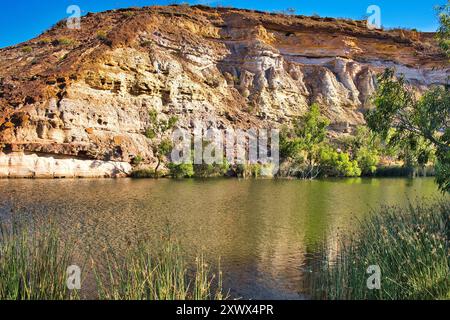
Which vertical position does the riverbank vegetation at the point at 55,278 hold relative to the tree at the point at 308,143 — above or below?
below

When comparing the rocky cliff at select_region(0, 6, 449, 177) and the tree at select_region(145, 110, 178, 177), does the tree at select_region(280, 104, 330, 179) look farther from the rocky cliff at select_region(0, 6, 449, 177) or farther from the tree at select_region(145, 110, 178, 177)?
the tree at select_region(145, 110, 178, 177)

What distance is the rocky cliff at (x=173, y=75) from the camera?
144ft

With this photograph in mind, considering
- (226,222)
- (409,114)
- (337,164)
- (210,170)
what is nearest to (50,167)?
(210,170)

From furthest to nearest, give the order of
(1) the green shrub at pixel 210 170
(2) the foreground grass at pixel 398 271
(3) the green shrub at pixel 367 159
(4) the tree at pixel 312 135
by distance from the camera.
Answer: (3) the green shrub at pixel 367 159 → (4) the tree at pixel 312 135 → (1) the green shrub at pixel 210 170 → (2) the foreground grass at pixel 398 271

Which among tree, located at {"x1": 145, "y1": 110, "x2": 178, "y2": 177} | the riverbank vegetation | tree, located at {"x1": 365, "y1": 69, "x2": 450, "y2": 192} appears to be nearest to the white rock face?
tree, located at {"x1": 145, "y1": 110, "x2": 178, "y2": 177}

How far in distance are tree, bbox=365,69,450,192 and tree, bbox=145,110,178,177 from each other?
36.6 m

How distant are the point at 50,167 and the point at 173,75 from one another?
21627 mm

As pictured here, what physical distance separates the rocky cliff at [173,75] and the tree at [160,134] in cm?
107

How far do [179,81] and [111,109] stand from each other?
36.0ft

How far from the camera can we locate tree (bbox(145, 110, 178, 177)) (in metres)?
47.9

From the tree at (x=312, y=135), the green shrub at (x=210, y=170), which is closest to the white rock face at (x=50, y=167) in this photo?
the green shrub at (x=210, y=170)

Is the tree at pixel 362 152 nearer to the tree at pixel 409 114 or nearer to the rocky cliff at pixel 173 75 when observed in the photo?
the rocky cliff at pixel 173 75

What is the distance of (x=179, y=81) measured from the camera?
2215 inches

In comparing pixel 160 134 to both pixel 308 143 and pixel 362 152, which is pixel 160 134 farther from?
pixel 362 152
